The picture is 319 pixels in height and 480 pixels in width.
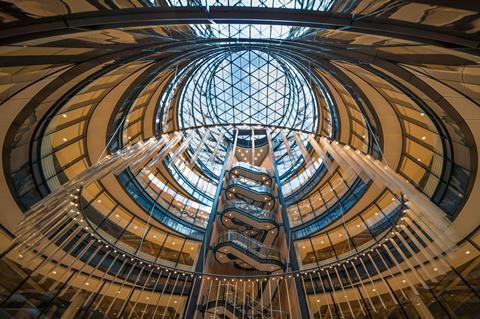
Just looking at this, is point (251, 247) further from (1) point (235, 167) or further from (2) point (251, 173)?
(1) point (235, 167)

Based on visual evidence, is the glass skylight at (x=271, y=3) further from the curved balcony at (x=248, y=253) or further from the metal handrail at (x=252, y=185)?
the metal handrail at (x=252, y=185)

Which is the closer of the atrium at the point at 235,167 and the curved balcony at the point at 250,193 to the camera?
the atrium at the point at 235,167

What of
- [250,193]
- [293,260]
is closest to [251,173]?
[250,193]

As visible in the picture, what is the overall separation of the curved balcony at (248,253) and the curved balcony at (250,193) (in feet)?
23.7

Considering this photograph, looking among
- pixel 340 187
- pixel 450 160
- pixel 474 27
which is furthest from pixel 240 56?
pixel 474 27

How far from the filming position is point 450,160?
13211 mm

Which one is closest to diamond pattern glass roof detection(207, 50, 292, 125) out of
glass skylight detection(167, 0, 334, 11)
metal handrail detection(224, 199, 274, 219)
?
glass skylight detection(167, 0, 334, 11)

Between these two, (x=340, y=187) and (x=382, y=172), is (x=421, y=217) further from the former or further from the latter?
(x=340, y=187)

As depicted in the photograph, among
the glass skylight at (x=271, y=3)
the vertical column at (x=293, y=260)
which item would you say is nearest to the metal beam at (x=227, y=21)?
the glass skylight at (x=271, y=3)

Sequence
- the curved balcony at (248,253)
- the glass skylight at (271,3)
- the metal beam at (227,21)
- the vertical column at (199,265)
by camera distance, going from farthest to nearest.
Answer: the curved balcony at (248,253) → the vertical column at (199,265) → the glass skylight at (271,3) → the metal beam at (227,21)

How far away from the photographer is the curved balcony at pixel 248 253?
1906cm

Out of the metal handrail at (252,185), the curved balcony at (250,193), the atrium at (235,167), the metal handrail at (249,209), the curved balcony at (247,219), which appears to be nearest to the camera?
the atrium at (235,167)

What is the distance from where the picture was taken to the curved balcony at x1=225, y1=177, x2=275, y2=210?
26.8 m

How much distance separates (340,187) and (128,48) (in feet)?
67.3
